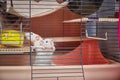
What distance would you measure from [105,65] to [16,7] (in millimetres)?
699

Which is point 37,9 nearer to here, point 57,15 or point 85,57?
point 57,15

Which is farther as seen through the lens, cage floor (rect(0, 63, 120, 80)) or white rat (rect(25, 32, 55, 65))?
white rat (rect(25, 32, 55, 65))

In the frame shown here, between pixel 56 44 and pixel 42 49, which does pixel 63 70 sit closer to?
pixel 42 49

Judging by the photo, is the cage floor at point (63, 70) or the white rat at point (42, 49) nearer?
the cage floor at point (63, 70)

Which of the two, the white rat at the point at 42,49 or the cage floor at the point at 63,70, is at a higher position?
the white rat at the point at 42,49

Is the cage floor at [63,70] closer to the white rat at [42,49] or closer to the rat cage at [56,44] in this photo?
the rat cage at [56,44]

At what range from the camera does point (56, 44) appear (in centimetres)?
169

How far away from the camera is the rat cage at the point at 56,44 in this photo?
4.46 feet

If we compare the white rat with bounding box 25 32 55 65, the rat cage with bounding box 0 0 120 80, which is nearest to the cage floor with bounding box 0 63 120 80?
the rat cage with bounding box 0 0 120 80

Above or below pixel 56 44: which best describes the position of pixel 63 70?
below

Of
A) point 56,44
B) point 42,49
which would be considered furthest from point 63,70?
point 56,44

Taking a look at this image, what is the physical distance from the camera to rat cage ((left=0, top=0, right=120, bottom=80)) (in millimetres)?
1359

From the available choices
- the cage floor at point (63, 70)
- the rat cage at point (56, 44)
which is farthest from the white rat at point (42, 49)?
the cage floor at point (63, 70)

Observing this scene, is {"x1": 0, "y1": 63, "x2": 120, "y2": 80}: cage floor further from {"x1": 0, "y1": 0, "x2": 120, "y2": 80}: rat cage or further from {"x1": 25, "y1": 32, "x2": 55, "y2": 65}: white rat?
{"x1": 25, "y1": 32, "x2": 55, "y2": 65}: white rat
